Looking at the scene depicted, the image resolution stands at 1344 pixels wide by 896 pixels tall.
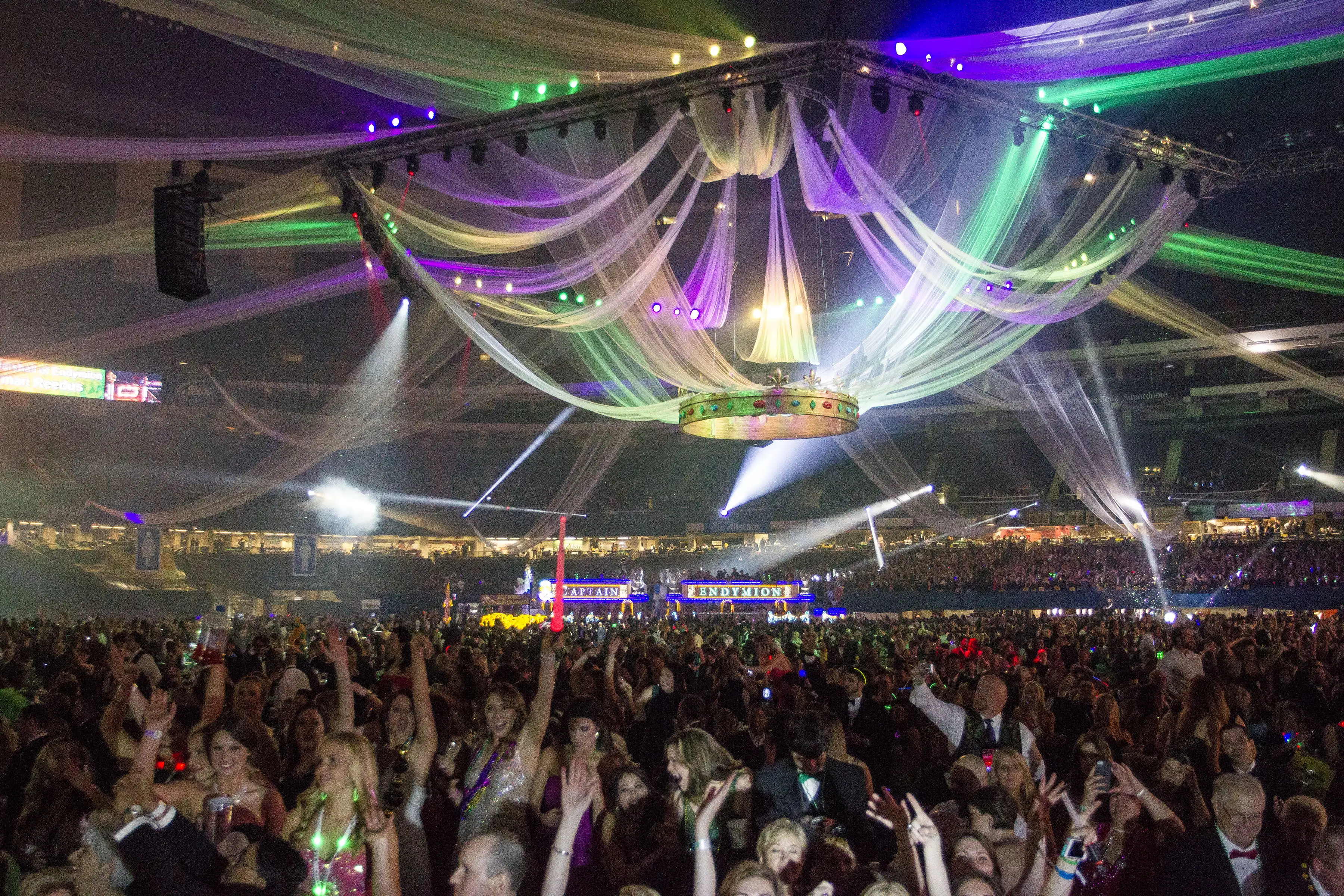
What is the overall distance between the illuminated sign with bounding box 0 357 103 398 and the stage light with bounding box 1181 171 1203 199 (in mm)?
27021

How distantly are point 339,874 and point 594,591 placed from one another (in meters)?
20.9

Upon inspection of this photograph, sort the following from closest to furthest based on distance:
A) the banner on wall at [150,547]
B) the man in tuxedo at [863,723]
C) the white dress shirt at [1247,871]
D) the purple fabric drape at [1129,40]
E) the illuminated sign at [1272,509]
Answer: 1. the white dress shirt at [1247,871]
2. the man in tuxedo at [863,723]
3. the purple fabric drape at [1129,40]
4. the banner on wall at [150,547]
5. the illuminated sign at [1272,509]

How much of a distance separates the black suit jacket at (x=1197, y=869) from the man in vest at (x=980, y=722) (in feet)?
4.81

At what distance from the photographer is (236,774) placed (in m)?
3.25

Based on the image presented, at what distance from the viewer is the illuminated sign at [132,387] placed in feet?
95.8

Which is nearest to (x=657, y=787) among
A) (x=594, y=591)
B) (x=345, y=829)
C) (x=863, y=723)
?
(x=345, y=829)

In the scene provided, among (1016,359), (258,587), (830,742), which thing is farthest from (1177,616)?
(258,587)

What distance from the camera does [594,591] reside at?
77.4ft

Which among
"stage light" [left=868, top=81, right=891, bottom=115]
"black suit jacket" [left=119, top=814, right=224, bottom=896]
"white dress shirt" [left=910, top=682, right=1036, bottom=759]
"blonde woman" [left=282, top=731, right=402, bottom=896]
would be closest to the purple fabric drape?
"stage light" [left=868, top=81, right=891, bottom=115]

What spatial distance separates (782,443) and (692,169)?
27.9 meters

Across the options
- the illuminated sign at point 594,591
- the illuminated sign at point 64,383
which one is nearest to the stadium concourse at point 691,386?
the illuminated sign at point 594,591

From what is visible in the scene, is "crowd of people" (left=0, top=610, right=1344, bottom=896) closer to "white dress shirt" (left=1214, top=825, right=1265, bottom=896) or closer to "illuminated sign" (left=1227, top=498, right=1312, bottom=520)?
"white dress shirt" (left=1214, top=825, right=1265, bottom=896)

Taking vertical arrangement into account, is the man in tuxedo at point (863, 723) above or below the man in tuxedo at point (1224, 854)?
above

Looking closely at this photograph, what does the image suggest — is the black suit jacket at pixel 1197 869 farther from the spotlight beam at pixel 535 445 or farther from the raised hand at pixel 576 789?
the spotlight beam at pixel 535 445
